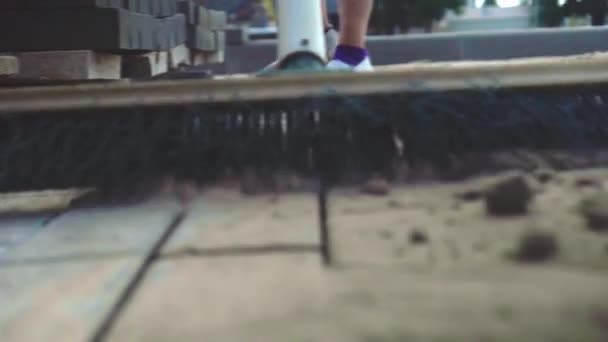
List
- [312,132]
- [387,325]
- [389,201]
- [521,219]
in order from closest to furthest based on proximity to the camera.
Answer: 1. [387,325]
2. [521,219]
3. [389,201]
4. [312,132]

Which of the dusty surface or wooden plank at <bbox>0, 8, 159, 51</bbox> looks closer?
the dusty surface

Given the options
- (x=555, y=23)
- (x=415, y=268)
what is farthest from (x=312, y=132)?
(x=555, y=23)

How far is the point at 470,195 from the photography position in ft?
4.40

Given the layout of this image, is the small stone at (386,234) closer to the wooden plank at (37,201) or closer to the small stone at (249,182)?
the small stone at (249,182)

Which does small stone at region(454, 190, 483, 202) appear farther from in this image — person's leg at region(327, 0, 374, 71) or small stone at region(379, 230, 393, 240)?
person's leg at region(327, 0, 374, 71)

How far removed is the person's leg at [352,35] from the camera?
2406 millimetres

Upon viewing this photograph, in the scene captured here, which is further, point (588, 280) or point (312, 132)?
point (312, 132)

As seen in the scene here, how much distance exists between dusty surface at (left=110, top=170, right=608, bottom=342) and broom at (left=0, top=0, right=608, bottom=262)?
0.31 meters

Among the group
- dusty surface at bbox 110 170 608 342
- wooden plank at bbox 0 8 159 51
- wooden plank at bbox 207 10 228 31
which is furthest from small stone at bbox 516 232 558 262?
wooden plank at bbox 207 10 228 31

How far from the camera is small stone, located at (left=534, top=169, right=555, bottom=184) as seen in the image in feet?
4.73

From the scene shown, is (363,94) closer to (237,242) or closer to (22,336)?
(237,242)

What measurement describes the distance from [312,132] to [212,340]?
0.87 m

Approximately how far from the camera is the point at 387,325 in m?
0.81

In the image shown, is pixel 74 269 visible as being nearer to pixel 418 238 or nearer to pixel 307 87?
pixel 418 238
